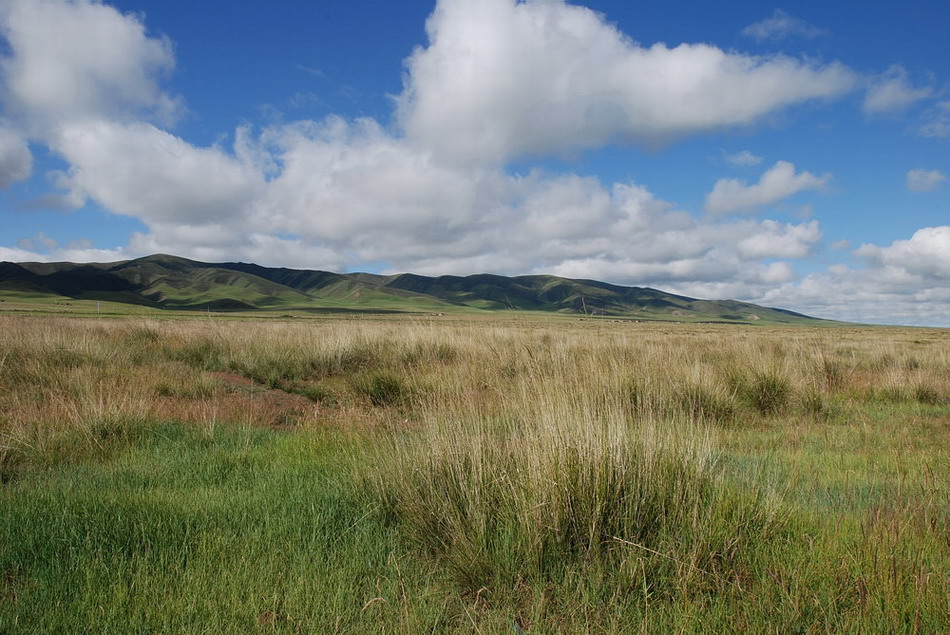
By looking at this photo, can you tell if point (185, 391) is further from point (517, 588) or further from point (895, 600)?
point (895, 600)

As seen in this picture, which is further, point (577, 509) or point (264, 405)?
point (264, 405)

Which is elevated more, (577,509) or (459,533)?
(577,509)

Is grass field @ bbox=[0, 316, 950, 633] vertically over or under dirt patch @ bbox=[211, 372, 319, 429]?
over

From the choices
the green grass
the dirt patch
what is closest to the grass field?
the green grass

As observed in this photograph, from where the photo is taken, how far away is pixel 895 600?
6.59ft

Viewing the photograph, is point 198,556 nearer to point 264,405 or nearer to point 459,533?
point 459,533

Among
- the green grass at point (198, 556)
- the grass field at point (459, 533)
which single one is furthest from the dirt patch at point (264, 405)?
the green grass at point (198, 556)

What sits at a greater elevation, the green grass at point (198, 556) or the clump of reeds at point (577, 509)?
the clump of reeds at point (577, 509)

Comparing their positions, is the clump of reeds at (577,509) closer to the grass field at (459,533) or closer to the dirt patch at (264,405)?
the grass field at (459,533)

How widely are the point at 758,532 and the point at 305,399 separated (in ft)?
24.3

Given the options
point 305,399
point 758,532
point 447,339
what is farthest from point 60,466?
point 447,339

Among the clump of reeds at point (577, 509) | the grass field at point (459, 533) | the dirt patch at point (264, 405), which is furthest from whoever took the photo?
the dirt patch at point (264, 405)

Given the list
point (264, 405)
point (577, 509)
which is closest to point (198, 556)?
point (577, 509)

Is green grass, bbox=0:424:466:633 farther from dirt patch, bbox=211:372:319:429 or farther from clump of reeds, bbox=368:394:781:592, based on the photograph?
Answer: dirt patch, bbox=211:372:319:429
